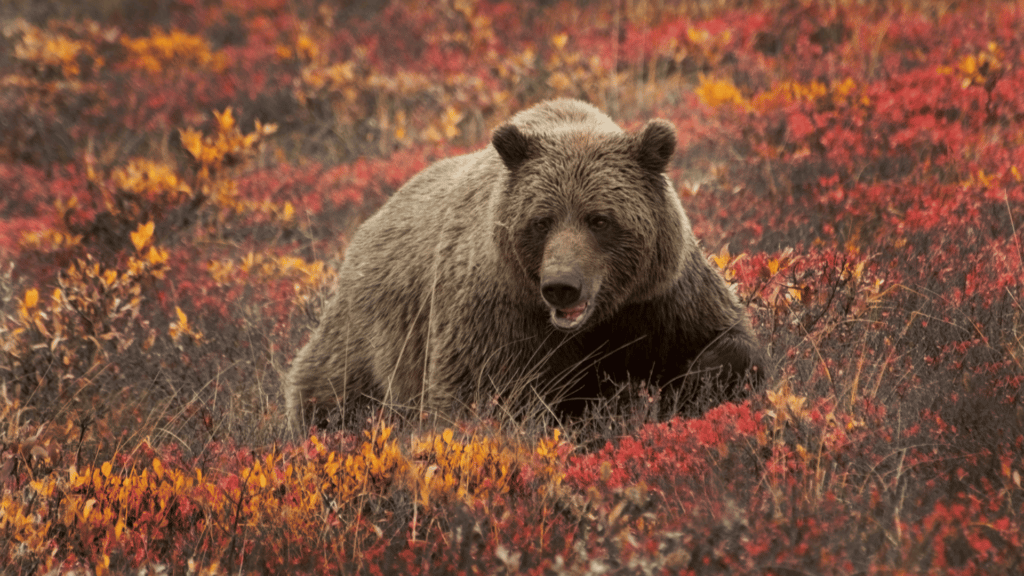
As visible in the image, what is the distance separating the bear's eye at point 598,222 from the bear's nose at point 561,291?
37 centimetres

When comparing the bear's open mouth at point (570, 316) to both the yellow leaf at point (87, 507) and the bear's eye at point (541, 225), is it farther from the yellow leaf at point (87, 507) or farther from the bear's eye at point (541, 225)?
the yellow leaf at point (87, 507)

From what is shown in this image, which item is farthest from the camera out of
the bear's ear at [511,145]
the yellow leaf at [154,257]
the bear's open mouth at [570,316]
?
the yellow leaf at [154,257]

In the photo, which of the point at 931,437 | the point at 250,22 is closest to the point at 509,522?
the point at 931,437

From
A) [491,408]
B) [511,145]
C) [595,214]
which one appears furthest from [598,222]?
[491,408]

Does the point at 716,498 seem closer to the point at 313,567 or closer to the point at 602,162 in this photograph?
the point at 313,567

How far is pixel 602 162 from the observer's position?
4.16 meters

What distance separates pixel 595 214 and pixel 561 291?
1.42ft

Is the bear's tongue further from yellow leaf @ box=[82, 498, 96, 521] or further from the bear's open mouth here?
yellow leaf @ box=[82, 498, 96, 521]

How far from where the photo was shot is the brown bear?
13.4 feet

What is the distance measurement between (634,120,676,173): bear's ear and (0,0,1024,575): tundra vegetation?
91cm

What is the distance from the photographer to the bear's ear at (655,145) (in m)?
4.10

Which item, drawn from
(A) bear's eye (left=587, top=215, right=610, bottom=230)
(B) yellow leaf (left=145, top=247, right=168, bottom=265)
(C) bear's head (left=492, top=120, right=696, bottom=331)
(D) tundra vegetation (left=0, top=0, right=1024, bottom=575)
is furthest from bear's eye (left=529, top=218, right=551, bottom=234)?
(B) yellow leaf (left=145, top=247, right=168, bottom=265)

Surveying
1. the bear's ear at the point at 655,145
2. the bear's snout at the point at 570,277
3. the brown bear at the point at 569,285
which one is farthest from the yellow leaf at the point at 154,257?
the bear's ear at the point at 655,145

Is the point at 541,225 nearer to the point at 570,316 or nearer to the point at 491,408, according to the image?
the point at 570,316
